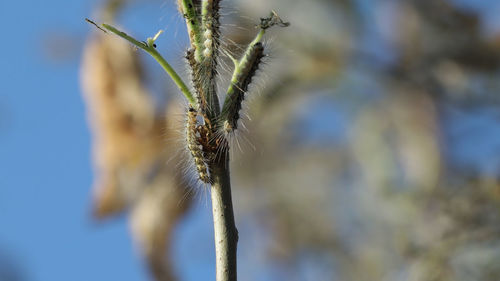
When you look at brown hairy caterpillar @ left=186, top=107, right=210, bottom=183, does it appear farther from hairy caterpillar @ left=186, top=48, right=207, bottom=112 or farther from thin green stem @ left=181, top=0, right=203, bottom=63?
thin green stem @ left=181, top=0, right=203, bottom=63

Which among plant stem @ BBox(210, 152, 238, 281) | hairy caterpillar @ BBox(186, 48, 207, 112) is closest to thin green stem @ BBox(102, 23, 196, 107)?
hairy caterpillar @ BBox(186, 48, 207, 112)

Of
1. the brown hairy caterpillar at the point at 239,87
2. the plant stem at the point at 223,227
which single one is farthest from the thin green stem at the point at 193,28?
the plant stem at the point at 223,227

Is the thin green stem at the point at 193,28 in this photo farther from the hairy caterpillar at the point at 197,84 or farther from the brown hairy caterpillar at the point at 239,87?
the brown hairy caterpillar at the point at 239,87

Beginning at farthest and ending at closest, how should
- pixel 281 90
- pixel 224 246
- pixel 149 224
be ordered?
pixel 281 90
pixel 149 224
pixel 224 246

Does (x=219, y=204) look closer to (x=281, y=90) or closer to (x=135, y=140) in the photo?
(x=135, y=140)

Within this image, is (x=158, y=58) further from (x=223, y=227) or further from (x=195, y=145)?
(x=223, y=227)

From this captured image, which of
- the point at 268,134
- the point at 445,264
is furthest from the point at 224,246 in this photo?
the point at 268,134
